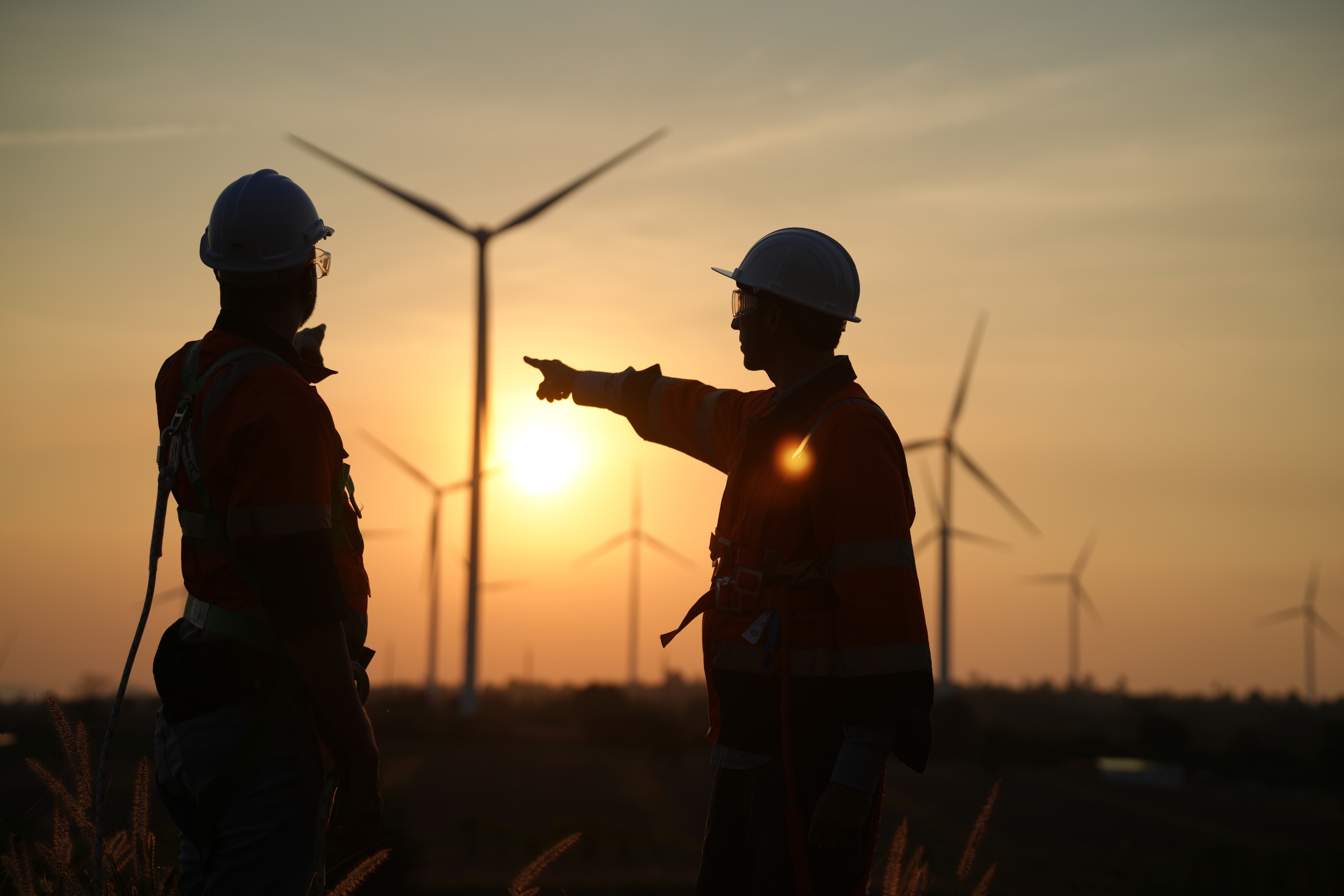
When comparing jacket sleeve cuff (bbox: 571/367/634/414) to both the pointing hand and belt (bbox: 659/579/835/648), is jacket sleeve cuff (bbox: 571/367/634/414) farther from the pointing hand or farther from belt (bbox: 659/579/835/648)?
belt (bbox: 659/579/835/648)

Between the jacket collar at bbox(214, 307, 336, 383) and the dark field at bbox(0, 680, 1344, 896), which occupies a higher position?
the jacket collar at bbox(214, 307, 336, 383)

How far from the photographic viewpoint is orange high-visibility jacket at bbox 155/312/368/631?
13.2 feet

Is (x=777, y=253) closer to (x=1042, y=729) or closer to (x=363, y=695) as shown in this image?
(x=363, y=695)

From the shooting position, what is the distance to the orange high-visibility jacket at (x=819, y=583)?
200 inches

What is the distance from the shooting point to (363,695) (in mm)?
4699

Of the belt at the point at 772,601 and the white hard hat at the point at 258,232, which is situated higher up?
the white hard hat at the point at 258,232

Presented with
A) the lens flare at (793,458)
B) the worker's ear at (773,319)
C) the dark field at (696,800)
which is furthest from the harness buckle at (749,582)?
the dark field at (696,800)

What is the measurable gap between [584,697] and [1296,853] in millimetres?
37902

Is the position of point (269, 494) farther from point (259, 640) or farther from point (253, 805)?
point (253, 805)

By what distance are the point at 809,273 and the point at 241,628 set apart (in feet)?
10.6

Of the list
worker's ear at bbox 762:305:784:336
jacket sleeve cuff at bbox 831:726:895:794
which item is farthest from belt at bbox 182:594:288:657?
worker's ear at bbox 762:305:784:336

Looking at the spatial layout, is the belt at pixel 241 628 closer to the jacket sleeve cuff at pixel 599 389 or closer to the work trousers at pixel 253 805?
the work trousers at pixel 253 805

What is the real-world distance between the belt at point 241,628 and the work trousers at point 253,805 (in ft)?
0.73

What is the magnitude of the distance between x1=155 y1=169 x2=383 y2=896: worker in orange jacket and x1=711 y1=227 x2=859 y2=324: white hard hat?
248cm
